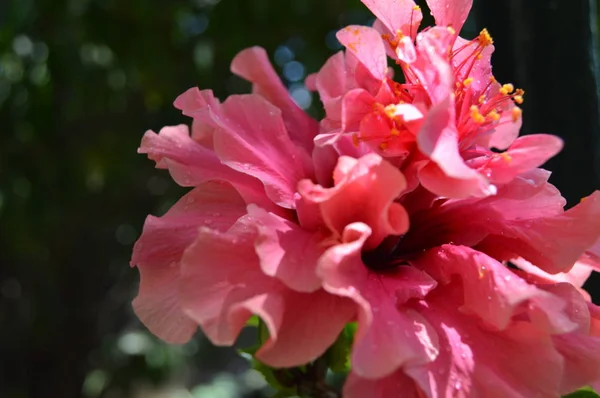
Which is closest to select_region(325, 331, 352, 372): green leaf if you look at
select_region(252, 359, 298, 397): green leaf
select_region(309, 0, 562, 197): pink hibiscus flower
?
select_region(252, 359, 298, 397): green leaf

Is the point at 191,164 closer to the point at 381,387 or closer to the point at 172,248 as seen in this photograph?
the point at 172,248

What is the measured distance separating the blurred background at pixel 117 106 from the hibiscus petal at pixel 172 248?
0.80 feet

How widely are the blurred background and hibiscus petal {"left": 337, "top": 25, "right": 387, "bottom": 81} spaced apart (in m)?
0.14

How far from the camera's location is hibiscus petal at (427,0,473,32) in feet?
1.18

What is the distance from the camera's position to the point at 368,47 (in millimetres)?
350

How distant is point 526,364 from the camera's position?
29 cm

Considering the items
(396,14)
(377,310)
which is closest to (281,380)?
(377,310)

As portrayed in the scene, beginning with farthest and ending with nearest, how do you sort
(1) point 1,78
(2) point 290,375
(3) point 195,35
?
(1) point 1,78
(3) point 195,35
(2) point 290,375

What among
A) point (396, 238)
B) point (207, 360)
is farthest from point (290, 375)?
point (207, 360)

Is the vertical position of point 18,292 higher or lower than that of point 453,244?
lower

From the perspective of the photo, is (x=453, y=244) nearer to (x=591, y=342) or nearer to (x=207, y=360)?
(x=591, y=342)

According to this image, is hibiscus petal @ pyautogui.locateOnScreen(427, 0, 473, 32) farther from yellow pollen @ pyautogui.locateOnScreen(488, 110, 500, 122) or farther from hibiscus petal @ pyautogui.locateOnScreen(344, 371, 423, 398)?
hibiscus petal @ pyautogui.locateOnScreen(344, 371, 423, 398)

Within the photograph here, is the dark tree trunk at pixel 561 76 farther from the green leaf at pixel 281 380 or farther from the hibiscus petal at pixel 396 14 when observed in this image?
the green leaf at pixel 281 380

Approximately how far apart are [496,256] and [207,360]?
10.3 feet
